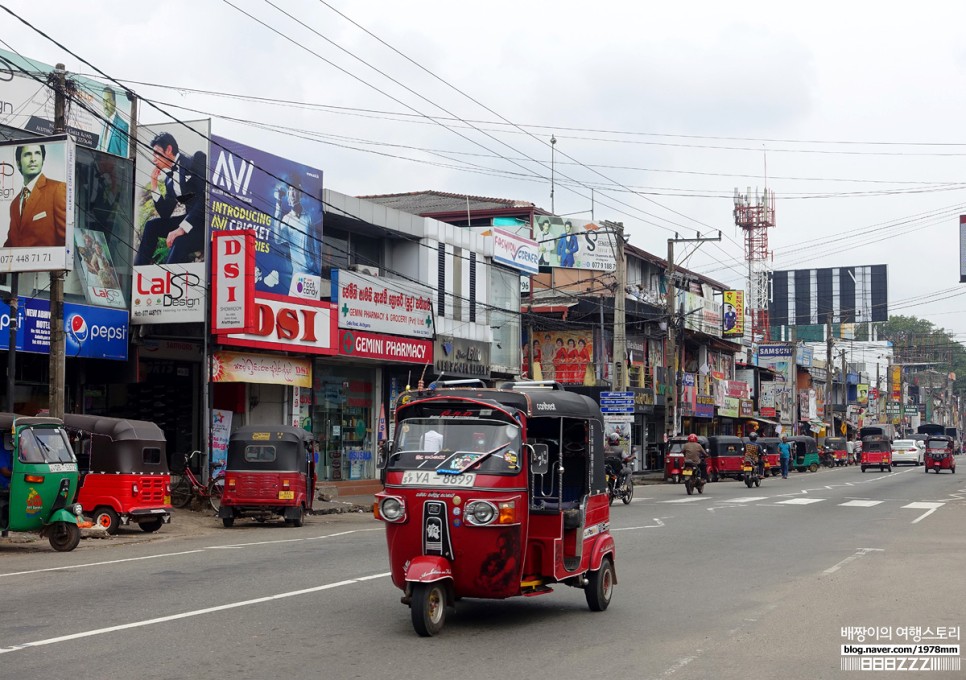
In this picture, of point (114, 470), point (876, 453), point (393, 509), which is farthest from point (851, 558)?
point (876, 453)

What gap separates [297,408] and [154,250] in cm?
671

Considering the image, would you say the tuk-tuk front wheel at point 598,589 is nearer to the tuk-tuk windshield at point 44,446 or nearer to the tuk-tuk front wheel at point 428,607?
the tuk-tuk front wheel at point 428,607

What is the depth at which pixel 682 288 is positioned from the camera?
65.3 m

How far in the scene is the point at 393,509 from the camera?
989cm

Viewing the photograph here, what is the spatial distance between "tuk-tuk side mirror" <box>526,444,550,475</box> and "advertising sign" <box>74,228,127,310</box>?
63.0ft

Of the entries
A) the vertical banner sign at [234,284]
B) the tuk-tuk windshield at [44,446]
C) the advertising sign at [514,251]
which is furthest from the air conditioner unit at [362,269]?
the tuk-tuk windshield at [44,446]

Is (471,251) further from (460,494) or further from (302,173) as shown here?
(460,494)

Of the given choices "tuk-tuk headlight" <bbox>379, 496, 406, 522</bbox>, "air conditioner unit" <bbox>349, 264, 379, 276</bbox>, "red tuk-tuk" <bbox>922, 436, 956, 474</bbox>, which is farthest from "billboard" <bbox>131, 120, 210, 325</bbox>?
"red tuk-tuk" <bbox>922, 436, 956, 474</bbox>

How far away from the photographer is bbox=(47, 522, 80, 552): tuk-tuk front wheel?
60.5 ft

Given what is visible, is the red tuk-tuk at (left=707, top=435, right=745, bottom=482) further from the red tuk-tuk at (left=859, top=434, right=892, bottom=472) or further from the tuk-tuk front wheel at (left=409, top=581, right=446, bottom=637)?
the tuk-tuk front wheel at (left=409, top=581, right=446, bottom=637)

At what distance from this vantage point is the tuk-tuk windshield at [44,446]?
1819 cm

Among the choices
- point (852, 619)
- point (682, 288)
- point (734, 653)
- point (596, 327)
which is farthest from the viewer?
point (682, 288)

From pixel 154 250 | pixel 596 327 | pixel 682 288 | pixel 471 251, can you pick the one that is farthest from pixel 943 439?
pixel 154 250

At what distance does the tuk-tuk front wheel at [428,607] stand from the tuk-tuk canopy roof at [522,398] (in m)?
1.71
